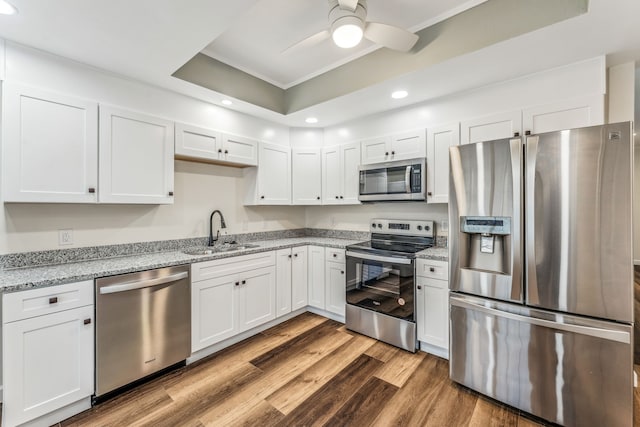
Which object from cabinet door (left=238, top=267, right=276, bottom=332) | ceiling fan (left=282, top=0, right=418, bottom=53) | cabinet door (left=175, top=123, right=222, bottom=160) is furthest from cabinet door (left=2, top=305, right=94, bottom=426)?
ceiling fan (left=282, top=0, right=418, bottom=53)

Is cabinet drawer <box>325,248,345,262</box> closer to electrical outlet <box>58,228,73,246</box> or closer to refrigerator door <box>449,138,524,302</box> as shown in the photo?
refrigerator door <box>449,138,524,302</box>

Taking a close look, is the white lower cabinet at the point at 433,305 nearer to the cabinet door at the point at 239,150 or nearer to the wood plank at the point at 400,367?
the wood plank at the point at 400,367

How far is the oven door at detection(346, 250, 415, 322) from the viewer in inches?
99.5

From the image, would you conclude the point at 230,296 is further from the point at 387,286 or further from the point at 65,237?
the point at 387,286

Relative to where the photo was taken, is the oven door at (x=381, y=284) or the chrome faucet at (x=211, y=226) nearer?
the oven door at (x=381, y=284)

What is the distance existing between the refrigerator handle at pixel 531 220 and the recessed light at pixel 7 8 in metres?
3.10

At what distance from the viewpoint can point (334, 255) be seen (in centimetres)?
317

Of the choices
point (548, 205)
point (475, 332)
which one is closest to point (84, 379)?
point (475, 332)

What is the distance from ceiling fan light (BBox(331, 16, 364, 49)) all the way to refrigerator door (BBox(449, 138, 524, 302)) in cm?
105

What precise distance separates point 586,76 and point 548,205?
1175mm

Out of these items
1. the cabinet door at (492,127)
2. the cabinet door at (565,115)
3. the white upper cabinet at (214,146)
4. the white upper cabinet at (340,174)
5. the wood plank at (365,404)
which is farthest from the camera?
the white upper cabinet at (340,174)

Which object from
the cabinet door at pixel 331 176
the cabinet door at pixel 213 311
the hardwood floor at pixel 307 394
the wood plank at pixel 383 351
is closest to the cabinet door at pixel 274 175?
the cabinet door at pixel 331 176

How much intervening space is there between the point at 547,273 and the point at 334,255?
6.32ft

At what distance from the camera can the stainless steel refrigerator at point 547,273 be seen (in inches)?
59.4
